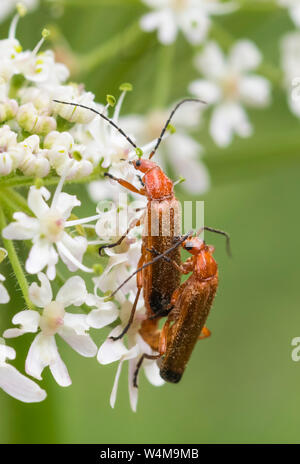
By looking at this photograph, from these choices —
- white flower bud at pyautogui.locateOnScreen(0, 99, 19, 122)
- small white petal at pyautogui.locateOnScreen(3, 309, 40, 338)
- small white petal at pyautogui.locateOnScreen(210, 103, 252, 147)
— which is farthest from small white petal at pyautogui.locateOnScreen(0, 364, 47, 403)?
small white petal at pyautogui.locateOnScreen(210, 103, 252, 147)

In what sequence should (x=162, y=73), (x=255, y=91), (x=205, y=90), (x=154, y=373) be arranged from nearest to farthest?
(x=154, y=373) → (x=162, y=73) → (x=205, y=90) → (x=255, y=91)

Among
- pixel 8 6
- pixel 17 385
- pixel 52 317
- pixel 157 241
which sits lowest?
pixel 17 385

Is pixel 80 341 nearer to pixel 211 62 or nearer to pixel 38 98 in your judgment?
pixel 38 98

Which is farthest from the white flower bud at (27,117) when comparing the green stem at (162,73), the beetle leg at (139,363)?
the green stem at (162,73)

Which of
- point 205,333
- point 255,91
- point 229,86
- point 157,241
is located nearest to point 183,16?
point 229,86

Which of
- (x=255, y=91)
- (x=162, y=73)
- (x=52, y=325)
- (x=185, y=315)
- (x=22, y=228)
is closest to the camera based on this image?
(x=22, y=228)

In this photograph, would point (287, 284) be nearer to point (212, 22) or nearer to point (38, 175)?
point (212, 22)
